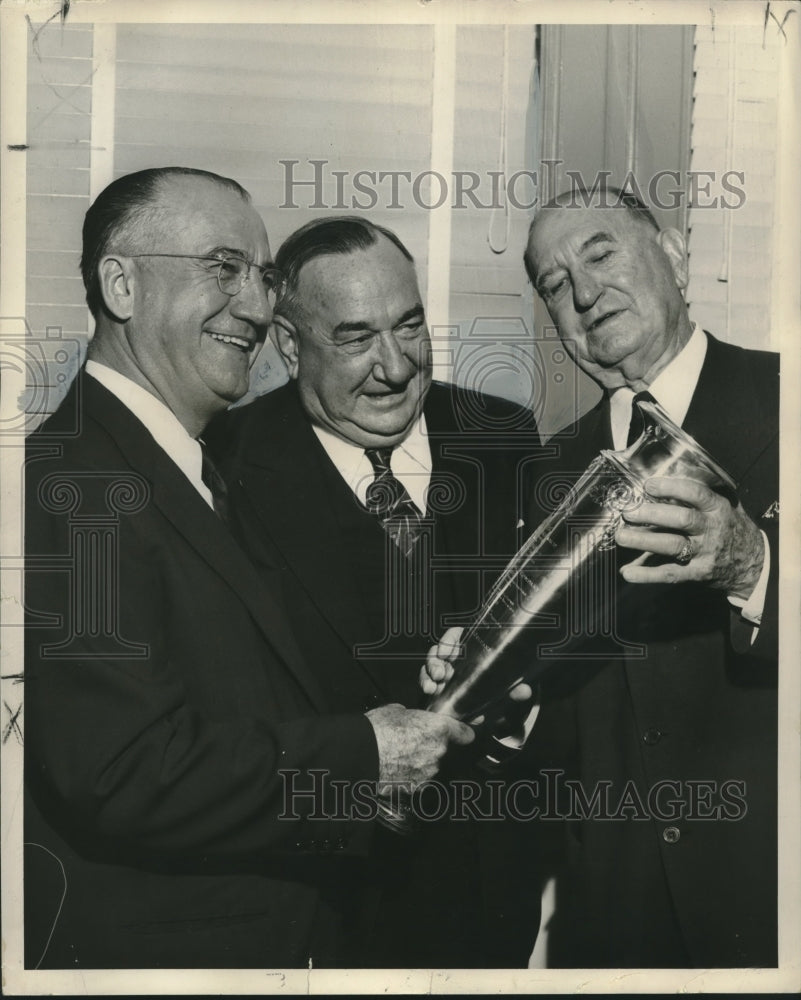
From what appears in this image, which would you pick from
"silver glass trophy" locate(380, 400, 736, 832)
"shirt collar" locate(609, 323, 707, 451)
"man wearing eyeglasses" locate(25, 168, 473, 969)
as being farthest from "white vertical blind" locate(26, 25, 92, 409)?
"shirt collar" locate(609, 323, 707, 451)

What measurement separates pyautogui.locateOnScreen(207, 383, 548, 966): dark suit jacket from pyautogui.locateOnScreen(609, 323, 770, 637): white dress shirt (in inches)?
12.1

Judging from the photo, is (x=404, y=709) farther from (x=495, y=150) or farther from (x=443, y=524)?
(x=495, y=150)

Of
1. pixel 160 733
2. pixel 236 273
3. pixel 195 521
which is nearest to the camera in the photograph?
pixel 160 733

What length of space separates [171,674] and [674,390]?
6.49 ft

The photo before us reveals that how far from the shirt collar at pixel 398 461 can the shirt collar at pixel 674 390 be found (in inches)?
26.4

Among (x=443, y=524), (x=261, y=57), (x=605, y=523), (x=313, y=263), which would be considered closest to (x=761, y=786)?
(x=605, y=523)

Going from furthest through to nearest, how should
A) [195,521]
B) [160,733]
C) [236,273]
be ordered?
[236,273] → [195,521] → [160,733]

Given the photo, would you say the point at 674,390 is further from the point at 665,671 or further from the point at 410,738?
the point at 410,738

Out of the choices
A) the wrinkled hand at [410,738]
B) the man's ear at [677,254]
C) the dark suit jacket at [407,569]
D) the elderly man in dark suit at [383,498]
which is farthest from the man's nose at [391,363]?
the wrinkled hand at [410,738]

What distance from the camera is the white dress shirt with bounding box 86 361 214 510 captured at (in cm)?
446

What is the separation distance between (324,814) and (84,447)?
1481 mm

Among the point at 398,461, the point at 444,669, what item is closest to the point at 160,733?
the point at 444,669

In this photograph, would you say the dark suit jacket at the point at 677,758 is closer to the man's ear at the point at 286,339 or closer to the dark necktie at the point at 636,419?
the dark necktie at the point at 636,419

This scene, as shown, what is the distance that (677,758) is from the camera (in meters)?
4.58
